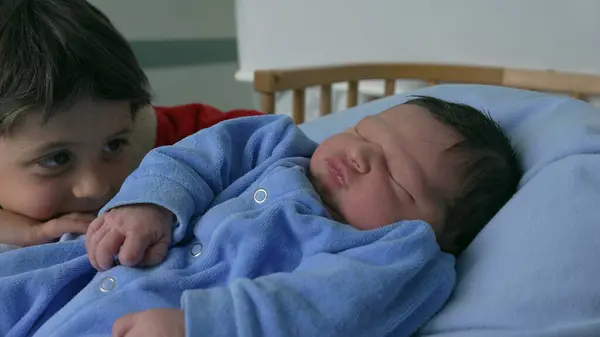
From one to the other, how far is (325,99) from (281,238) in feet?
2.70

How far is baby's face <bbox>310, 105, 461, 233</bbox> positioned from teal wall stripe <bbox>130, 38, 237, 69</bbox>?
1467 mm

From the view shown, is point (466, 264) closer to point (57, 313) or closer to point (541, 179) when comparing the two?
point (541, 179)

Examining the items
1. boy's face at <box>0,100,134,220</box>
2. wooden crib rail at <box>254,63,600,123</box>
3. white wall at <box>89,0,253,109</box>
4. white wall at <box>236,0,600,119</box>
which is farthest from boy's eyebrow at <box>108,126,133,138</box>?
white wall at <box>89,0,253,109</box>

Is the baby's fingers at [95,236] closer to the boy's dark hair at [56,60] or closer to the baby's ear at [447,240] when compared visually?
the boy's dark hair at [56,60]

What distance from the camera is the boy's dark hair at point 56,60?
29.8 inches

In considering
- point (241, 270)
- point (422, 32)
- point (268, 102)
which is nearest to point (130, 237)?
point (241, 270)

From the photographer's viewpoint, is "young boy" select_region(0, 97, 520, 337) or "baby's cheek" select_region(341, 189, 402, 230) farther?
"baby's cheek" select_region(341, 189, 402, 230)

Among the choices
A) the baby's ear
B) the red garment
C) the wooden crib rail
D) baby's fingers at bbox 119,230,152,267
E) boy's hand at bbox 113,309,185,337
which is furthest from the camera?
the wooden crib rail

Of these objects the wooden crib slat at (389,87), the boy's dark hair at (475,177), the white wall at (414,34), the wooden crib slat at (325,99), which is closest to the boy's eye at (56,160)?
the boy's dark hair at (475,177)

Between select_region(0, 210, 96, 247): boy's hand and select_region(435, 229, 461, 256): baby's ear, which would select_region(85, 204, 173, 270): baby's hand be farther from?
select_region(435, 229, 461, 256): baby's ear

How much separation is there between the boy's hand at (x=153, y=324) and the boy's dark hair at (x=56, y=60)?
11.3 inches

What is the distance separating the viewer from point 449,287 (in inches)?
27.9

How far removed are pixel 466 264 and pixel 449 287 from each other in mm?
58

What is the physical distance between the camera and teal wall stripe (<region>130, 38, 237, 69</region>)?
219 cm
